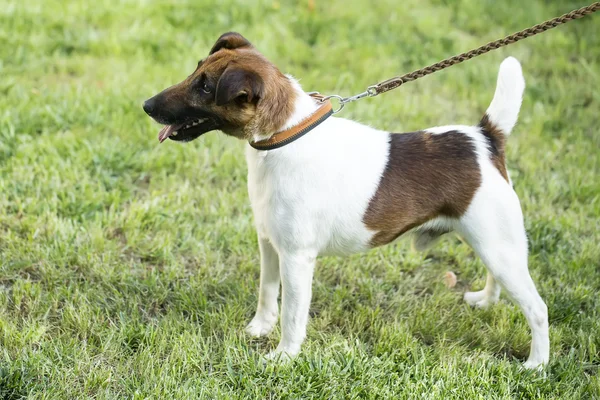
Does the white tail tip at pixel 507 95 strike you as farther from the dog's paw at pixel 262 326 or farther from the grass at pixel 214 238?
the dog's paw at pixel 262 326

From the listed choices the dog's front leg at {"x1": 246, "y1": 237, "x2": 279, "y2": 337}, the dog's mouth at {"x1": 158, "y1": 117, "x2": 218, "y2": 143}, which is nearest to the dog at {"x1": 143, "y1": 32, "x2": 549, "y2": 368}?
the dog's mouth at {"x1": 158, "y1": 117, "x2": 218, "y2": 143}

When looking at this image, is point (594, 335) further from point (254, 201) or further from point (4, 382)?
point (4, 382)

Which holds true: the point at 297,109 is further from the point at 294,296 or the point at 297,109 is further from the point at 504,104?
the point at 504,104

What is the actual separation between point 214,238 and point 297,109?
148 centimetres

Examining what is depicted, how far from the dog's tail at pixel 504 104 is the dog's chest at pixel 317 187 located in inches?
22.1

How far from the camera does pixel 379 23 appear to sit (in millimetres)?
7566

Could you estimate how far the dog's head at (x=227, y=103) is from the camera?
2926mm

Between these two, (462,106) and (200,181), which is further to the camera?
(462,106)

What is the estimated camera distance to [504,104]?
130 inches

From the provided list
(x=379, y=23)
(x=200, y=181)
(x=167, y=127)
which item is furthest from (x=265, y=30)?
(x=167, y=127)

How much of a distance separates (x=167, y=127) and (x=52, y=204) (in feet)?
5.07

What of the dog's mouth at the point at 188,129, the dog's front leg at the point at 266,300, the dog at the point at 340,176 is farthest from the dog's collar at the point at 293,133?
the dog's front leg at the point at 266,300

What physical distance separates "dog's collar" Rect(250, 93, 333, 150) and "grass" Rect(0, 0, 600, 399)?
1.02 meters

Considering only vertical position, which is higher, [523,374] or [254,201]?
[254,201]
